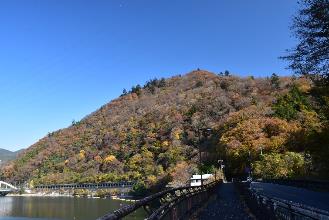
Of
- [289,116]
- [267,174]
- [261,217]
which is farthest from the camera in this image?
[289,116]

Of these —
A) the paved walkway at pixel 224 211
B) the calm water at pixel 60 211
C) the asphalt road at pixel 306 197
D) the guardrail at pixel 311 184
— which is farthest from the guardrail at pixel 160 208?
the calm water at pixel 60 211

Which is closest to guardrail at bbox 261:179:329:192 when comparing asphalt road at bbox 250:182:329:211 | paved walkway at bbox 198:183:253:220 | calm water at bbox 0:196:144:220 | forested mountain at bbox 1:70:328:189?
asphalt road at bbox 250:182:329:211

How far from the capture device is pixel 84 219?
86125 mm

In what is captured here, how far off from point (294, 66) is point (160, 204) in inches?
807

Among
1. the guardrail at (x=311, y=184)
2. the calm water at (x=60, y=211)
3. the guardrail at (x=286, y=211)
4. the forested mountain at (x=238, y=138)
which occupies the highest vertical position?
the forested mountain at (x=238, y=138)

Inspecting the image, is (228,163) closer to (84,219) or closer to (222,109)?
(84,219)

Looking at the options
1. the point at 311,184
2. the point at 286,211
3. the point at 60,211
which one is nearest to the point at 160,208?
the point at 286,211

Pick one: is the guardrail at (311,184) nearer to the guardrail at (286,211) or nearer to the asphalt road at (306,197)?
the asphalt road at (306,197)

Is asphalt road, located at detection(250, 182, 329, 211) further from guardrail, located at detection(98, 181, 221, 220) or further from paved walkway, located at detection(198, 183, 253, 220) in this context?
guardrail, located at detection(98, 181, 221, 220)

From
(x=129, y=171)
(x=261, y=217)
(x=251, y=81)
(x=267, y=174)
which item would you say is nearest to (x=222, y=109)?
(x=251, y=81)

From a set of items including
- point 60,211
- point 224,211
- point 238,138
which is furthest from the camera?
point 60,211

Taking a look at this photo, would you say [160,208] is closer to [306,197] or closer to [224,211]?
[224,211]

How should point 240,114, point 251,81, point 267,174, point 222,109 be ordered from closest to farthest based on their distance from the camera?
point 267,174, point 240,114, point 222,109, point 251,81

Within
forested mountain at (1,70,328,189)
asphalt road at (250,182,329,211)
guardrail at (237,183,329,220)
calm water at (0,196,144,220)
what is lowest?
calm water at (0,196,144,220)
